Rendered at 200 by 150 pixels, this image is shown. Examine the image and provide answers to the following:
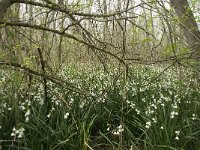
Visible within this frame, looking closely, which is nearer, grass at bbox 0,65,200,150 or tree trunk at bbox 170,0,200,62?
grass at bbox 0,65,200,150

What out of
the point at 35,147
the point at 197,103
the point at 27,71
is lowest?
the point at 35,147

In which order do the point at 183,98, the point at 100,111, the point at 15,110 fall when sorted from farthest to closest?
the point at 183,98, the point at 100,111, the point at 15,110

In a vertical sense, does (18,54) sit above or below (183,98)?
above

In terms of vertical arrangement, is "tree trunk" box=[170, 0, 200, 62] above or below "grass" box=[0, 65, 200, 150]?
above

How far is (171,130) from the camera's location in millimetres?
3158

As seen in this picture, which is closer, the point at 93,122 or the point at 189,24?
the point at 93,122

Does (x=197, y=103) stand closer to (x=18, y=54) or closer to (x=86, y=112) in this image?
(x=86, y=112)

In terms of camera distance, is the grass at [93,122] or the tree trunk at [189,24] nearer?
the grass at [93,122]

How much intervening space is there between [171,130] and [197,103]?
962mm

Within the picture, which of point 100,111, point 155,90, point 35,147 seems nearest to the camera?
point 35,147

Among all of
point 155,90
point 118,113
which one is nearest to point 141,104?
point 118,113

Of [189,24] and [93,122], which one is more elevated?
[189,24]

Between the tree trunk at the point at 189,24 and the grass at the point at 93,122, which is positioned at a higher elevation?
the tree trunk at the point at 189,24

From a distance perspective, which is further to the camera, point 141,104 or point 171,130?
point 141,104
